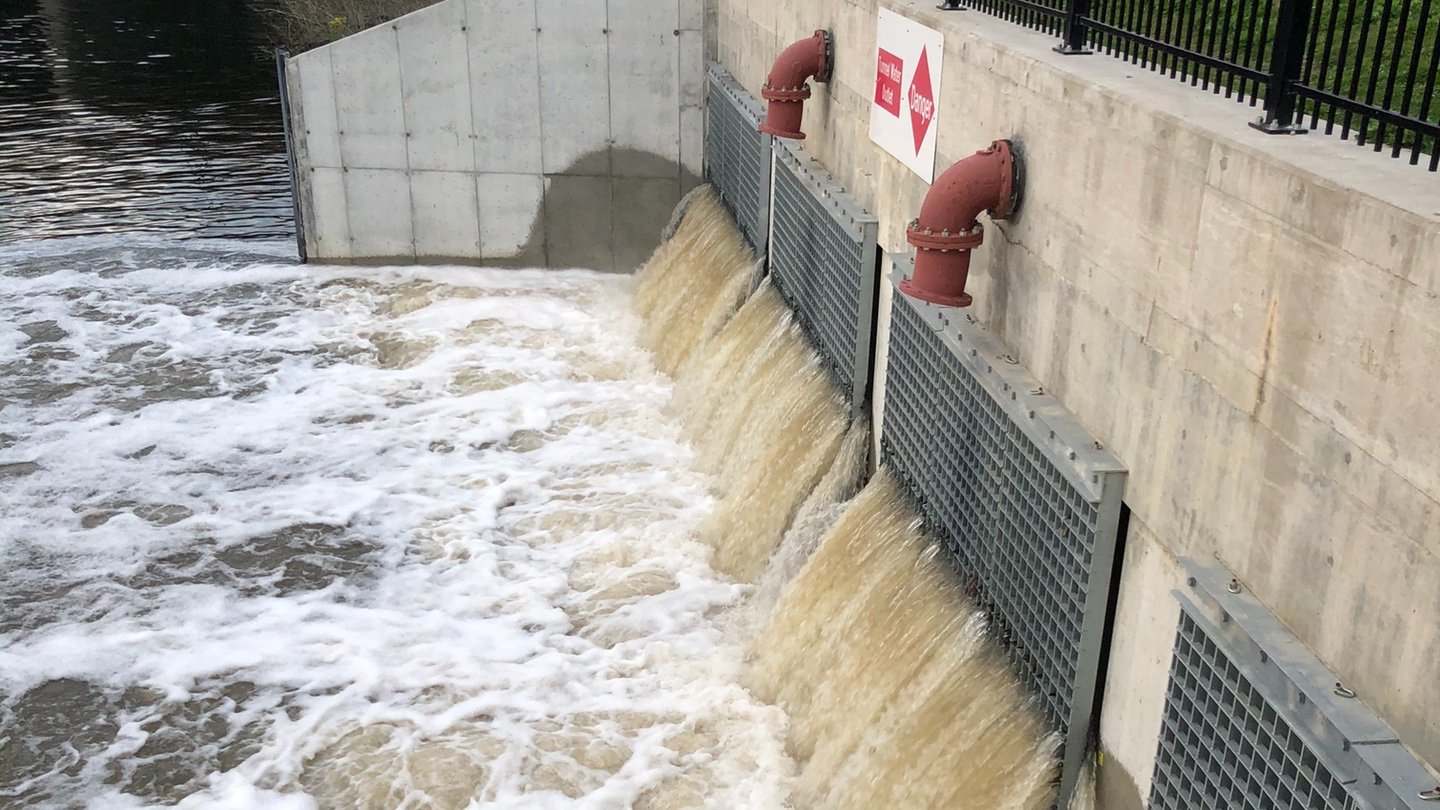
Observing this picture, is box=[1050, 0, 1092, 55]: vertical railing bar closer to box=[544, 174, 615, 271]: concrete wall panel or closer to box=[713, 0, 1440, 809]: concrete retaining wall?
box=[713, 0, 1440, 809]: concrete retaining wall

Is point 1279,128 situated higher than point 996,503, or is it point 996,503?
point 1279,128

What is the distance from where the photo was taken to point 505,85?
1436 centimetres

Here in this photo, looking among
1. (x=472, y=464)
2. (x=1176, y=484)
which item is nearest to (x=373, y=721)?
(x=472, y=464)

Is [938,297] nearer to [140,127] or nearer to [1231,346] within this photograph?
[1231,346]

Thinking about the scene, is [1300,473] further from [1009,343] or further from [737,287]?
[737,287]

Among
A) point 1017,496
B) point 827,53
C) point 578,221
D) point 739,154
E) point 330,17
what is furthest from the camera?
point 330,17

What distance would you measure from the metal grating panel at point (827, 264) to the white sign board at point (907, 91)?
601mm

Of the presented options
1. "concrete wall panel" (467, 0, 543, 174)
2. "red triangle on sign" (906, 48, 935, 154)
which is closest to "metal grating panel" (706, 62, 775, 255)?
"concrete wall panel" (467, 0, 543, 174)

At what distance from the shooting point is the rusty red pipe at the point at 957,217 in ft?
18.7

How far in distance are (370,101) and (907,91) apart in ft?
28.2

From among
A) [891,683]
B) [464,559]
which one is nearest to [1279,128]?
[891,683]

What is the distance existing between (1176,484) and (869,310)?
3.78m

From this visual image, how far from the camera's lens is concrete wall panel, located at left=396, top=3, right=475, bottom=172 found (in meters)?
14.1

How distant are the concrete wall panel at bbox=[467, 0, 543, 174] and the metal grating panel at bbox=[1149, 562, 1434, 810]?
1155cm
